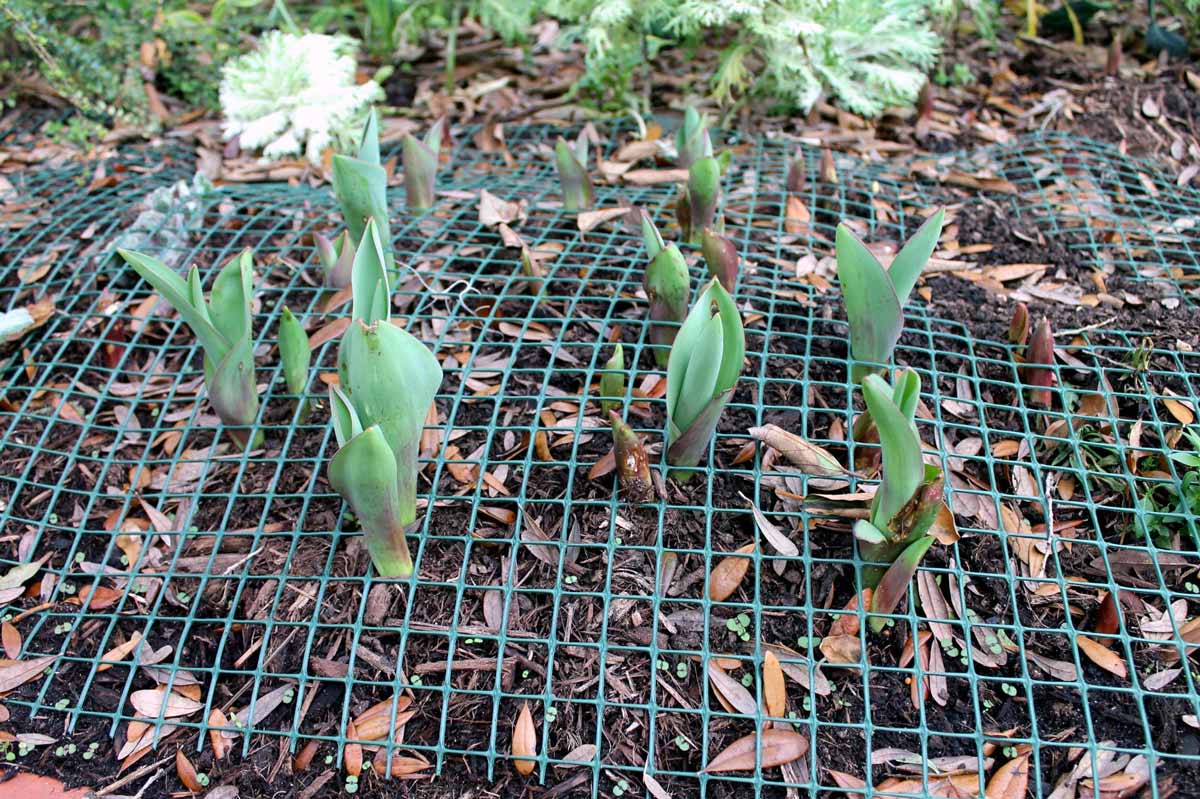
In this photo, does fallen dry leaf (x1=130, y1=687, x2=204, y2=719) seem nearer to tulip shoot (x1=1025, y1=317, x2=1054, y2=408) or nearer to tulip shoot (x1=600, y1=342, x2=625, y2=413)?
tulip shoot (x1=600, y1=342, x2=625, y2=413)

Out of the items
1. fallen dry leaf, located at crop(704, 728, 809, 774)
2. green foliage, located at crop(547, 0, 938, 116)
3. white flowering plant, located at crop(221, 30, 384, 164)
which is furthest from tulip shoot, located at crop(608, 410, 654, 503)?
white flowering plant, located at crop(221, 30, 384, 164)

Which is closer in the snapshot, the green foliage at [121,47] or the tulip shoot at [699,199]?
the tulip shoot at [699,199]

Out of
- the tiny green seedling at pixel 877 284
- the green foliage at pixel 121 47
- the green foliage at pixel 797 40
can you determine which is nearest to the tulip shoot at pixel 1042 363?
the tiny green seedling at pixel 877 284

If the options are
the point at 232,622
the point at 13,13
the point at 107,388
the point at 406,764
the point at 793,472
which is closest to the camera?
the point at 406,764

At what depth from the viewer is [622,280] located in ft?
6.83

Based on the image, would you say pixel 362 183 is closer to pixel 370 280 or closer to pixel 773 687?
pixel 370 280

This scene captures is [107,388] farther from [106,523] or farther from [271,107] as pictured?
[271,107]

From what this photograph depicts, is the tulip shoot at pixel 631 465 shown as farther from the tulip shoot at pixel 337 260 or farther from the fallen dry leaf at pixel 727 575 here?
the tulip shoot at pixel 337 260

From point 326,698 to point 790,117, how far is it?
92.9 inches

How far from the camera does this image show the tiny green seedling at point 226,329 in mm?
1580

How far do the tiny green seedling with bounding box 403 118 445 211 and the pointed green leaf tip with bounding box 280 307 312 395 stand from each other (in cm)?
68

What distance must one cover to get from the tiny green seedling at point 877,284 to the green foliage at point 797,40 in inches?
42.4

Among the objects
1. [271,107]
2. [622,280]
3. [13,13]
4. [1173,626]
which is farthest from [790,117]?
[13,13]

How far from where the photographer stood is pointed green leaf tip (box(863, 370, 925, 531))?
1.29 m
